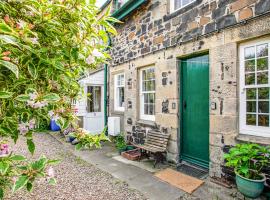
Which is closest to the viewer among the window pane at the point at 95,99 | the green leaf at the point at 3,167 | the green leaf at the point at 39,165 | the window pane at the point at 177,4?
the green leaf at the point at 3,167

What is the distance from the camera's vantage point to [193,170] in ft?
15.1

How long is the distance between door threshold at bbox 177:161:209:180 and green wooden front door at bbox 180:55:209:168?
0.36ft

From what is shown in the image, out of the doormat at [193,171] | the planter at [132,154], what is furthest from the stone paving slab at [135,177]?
the doormat at [193,171]

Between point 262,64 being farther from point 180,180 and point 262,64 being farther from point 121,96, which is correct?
point 121,96

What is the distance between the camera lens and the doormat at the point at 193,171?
4318 mm

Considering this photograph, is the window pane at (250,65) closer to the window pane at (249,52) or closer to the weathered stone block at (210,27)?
the window pane at (249,52)

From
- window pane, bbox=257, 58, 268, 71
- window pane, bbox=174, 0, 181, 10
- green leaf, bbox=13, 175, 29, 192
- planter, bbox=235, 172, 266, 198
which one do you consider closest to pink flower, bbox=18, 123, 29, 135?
green leaf, bbox=13, 175, 29, 192

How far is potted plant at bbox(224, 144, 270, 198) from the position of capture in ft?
10.0

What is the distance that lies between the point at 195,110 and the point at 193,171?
58.4 inches

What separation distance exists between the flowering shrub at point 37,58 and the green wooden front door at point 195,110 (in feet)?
12.2

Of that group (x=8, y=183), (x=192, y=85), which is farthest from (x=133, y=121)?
(x=8, y=183)

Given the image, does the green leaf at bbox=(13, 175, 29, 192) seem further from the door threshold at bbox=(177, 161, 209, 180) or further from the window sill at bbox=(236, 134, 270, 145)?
the door threshold at bbox=(177, 161, 209, 180)

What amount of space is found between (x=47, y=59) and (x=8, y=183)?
1.00m

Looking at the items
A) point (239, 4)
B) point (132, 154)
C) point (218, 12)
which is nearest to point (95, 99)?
point (132, 154)
